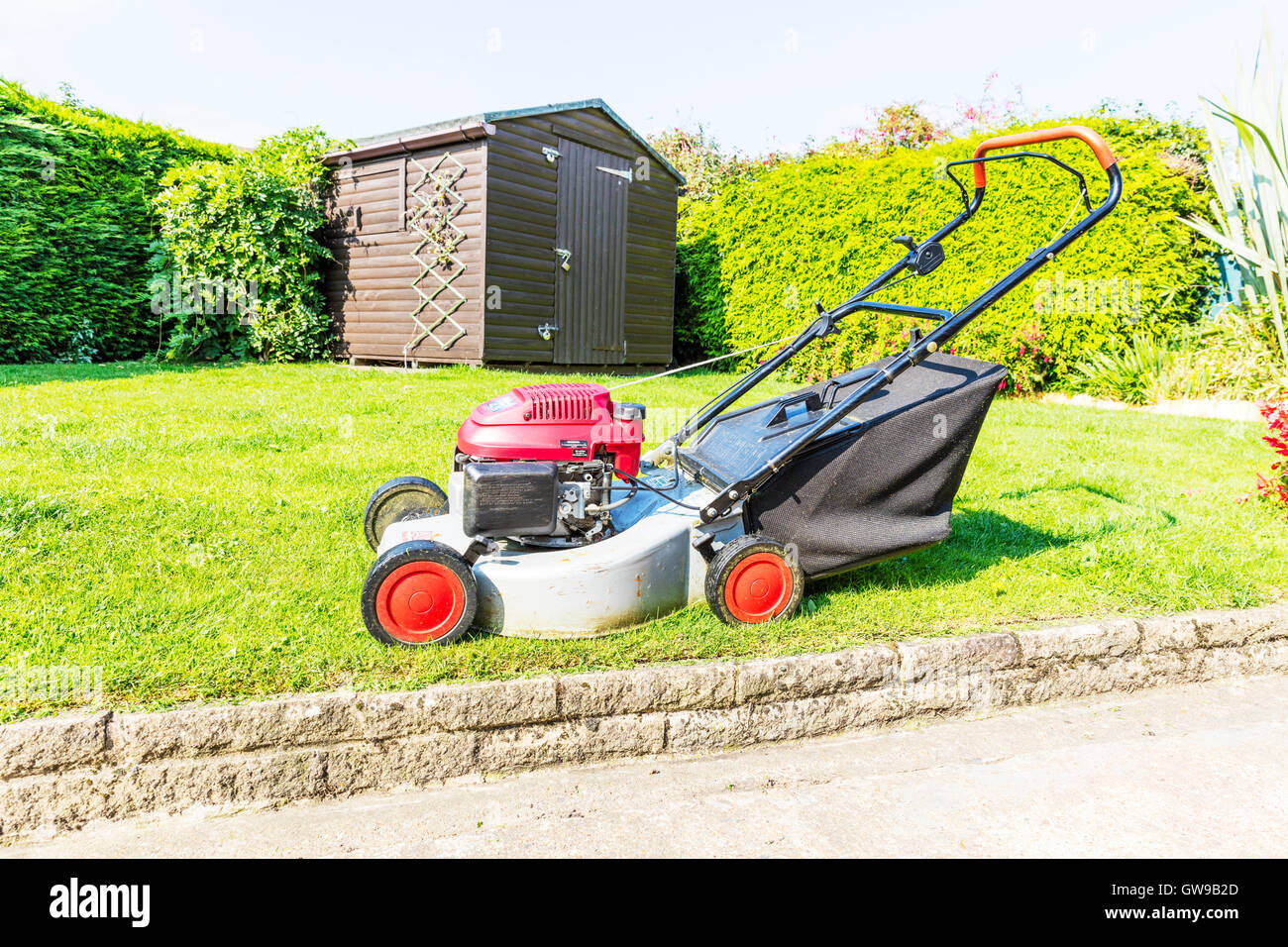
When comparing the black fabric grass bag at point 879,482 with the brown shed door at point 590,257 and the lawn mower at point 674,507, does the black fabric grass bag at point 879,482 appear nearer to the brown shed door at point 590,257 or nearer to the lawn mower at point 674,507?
the lawn mower at point 674,507

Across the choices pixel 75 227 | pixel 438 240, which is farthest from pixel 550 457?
pixel 75 227

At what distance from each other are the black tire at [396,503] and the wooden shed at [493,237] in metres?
7.46

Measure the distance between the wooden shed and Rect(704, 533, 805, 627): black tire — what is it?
8381 millimetres

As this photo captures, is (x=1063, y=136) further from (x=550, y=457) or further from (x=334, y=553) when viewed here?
(x=334, y=553)

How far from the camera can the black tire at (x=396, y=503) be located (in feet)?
11.8

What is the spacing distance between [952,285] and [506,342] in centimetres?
566

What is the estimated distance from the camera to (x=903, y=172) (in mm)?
11273

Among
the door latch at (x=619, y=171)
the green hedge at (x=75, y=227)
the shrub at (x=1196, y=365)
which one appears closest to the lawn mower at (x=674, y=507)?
the shrub at (x=1196, y=365)

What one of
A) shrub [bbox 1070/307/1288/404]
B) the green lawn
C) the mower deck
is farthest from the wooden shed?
the mower deck

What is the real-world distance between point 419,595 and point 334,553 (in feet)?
3.26

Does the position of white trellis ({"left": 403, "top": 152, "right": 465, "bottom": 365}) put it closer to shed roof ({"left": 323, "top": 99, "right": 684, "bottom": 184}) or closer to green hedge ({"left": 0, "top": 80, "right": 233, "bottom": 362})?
shed roof ({"left": 323, "top": 99, "right": 684, "bottom": 184})

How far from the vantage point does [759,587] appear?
307 cm

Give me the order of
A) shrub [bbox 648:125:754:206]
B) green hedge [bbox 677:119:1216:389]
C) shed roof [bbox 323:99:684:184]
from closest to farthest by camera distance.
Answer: green hedge [bbox 677:119:1216:389] < shed roof [bbox 323:99:684:184] < shrub [bbox 648:125:754:206]

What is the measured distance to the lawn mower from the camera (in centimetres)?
276
